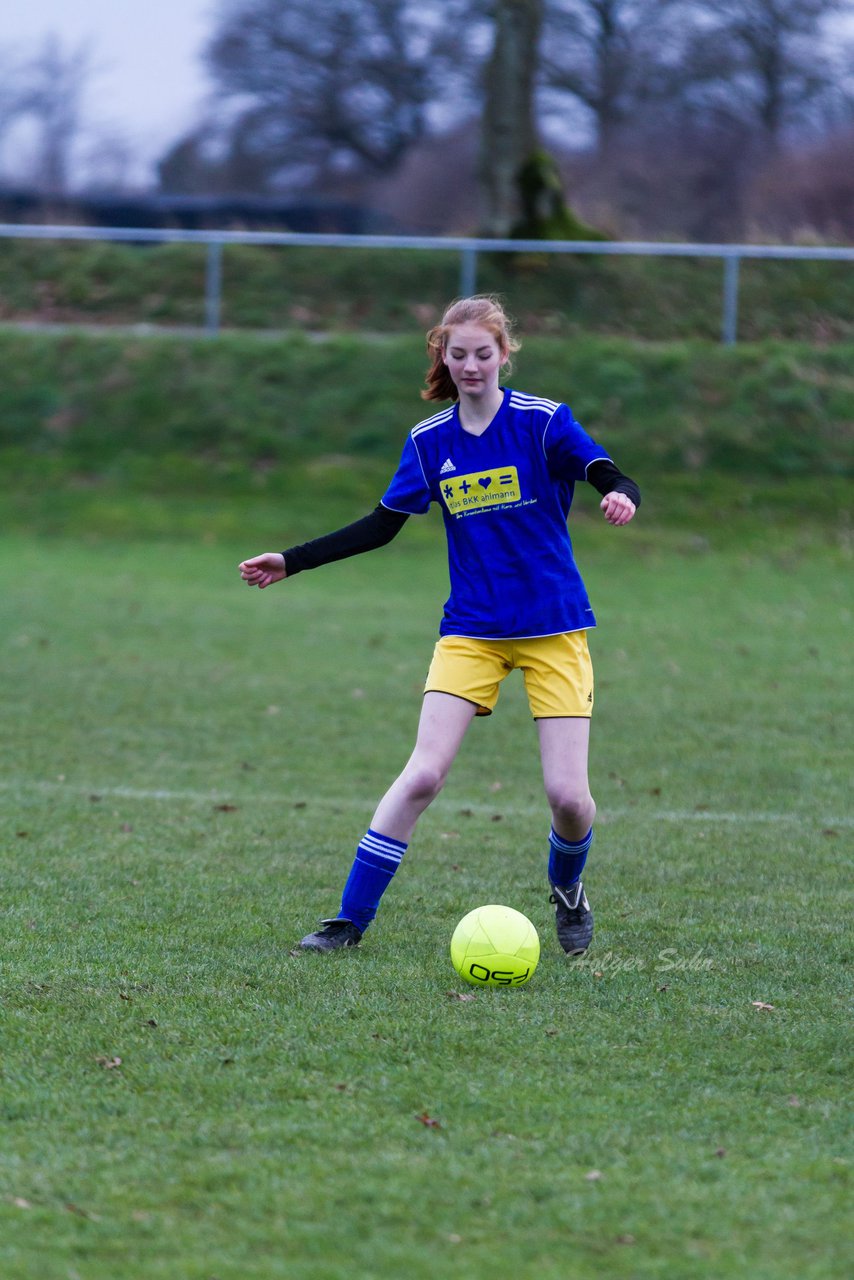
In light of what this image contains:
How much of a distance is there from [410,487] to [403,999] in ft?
5.42

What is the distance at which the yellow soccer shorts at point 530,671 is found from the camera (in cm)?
471

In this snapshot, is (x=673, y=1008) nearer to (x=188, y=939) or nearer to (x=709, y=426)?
(x=188, y=939)

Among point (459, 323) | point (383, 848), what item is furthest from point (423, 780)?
point (459, 323)

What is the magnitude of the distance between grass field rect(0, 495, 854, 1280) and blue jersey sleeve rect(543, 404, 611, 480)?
5.25 feet

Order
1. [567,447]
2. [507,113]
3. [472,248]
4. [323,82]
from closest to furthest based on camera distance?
[567,447], [472,248], [507,113], [323,82]

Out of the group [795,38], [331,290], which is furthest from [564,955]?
[795,38]

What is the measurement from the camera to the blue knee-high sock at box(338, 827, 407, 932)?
4.80m

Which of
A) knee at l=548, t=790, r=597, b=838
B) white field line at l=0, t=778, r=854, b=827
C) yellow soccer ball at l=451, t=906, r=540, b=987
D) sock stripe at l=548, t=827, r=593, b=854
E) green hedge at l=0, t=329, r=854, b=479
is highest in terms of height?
knee at l=548, t=790, r=597, b=838

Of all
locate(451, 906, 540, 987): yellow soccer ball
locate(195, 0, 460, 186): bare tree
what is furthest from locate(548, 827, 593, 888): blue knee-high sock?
locate(195, 0, 460, 186): bare tree

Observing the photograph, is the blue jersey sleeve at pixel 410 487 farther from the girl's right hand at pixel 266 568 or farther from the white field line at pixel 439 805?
the white field line at pixel 439 805

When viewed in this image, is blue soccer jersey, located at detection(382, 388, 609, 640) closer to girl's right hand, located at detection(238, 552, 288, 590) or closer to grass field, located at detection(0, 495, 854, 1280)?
girl's right hand, located at detection(238, 552, 288, 590)

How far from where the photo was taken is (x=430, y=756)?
4668mm

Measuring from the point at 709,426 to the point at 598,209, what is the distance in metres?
6.05

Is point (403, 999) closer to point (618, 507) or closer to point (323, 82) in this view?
point (618, 507)
